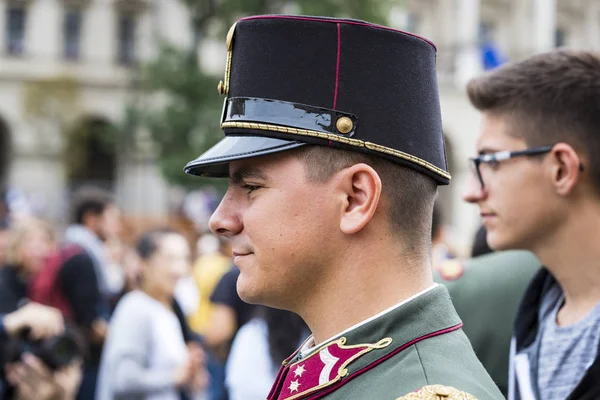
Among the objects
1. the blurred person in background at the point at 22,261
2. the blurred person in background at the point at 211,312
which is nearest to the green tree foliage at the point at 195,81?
the blurred person in background at the point at 211,312

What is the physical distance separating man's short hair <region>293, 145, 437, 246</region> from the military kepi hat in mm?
20

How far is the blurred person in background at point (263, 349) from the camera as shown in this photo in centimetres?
449

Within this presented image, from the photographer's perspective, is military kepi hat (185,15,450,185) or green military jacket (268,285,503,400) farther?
military kepi hat (185,15,450,185)

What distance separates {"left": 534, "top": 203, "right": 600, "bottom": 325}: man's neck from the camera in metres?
2.75

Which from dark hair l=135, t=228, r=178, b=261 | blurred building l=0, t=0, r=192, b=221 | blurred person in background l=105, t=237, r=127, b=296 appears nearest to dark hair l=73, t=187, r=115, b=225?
blurred person in background l=105, t=237, r=127, b=296

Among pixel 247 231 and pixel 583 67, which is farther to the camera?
pixel 583 67

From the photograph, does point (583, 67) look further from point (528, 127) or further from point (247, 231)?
point (247, 231)

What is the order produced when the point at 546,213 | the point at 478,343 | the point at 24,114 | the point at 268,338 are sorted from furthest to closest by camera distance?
the point at 24,114, the point at 268,338, the point at 478,343, the point at 546,213

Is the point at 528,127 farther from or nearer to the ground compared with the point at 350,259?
farther from the ground

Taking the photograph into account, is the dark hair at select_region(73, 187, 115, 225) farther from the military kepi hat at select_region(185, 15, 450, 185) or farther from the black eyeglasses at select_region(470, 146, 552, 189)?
the military kepi hat at select_region(185, 15, 450, 185)

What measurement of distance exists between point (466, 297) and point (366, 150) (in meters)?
1.48

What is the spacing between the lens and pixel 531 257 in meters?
3.35

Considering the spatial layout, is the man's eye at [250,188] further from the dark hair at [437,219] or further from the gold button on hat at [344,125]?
the dark hair at [437,219]

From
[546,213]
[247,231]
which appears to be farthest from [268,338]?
[247,231]
